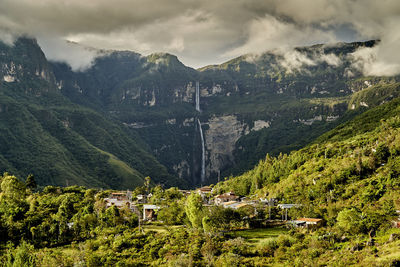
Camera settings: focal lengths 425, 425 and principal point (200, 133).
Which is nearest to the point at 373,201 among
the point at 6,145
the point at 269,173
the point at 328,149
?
the point at 328,149

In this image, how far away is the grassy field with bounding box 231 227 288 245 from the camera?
5033cm

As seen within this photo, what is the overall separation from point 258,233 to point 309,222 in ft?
22.1

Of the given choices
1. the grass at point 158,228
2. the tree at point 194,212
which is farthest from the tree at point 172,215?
the tree at point 194,212

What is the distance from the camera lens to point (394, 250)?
4000cm

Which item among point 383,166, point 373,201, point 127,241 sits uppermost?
point 383,166

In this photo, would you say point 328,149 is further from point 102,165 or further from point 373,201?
point 102,165

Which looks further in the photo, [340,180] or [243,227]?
[340,180]

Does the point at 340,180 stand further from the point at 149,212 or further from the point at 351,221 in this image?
the point at 149,212

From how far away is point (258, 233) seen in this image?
53906mm

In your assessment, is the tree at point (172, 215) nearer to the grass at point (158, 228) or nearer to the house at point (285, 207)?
the grass at point (158, 228)

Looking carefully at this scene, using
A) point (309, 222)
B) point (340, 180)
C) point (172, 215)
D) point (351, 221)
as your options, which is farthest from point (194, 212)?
point (340, 180)

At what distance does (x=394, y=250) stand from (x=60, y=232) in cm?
4246

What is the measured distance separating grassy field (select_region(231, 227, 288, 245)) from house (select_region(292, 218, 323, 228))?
7.05 ft

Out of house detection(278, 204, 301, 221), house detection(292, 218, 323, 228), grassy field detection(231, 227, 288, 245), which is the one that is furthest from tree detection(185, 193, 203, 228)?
house detection(292, 218, 323, 228)
